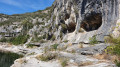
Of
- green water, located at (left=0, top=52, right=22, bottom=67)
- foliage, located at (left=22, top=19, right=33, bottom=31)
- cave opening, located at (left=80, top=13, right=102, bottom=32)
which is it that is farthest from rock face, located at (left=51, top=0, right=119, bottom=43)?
foliage, located at (left=22, top=19, right=33, bottom=31)

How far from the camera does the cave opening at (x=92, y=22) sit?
17344 mm

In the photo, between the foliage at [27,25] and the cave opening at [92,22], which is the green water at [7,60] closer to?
the cave opening at [92,22]

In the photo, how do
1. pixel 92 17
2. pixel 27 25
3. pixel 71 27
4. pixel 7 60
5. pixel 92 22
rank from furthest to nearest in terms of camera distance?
pixel 27 25 < pixel 71 27 < pixel 7 60 < pixel 92 22 < pixel 92 17

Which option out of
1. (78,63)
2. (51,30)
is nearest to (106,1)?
(78,63)

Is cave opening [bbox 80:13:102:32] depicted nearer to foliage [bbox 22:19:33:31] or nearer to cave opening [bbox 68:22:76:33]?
cave opening [bbox 68:22:76:33]

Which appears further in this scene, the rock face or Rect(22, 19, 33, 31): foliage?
Rect(22, 19, 33, 31): foliage

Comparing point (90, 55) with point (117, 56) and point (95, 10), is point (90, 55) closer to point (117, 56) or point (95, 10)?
point (117, 56)

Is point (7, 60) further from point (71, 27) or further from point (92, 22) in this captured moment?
point (92, 22)

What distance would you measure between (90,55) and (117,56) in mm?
2568

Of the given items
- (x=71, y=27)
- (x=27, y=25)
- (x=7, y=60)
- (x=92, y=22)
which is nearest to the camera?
(x=92, y=22)

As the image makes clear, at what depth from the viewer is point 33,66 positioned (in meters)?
8.99

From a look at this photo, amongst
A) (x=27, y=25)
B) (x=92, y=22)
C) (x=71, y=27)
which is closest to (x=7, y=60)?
(x=71, y=27)

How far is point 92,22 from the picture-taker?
18.5 meters

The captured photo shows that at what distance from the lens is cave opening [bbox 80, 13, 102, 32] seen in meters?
17.3
